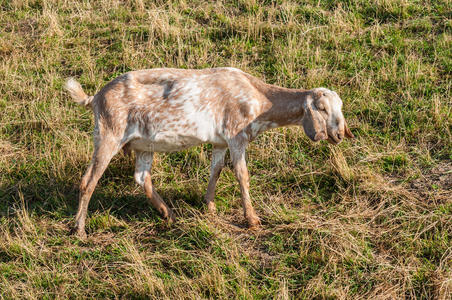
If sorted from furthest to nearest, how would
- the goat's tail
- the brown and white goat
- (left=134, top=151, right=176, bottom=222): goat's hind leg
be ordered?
1. (left=134, top=151, right=176, bottom=222): goat's hind leg
2. the goat's tail
3. the brown and white goat

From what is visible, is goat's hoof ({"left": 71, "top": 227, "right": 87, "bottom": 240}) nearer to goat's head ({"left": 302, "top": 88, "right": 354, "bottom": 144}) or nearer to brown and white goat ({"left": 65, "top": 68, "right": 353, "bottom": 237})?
brown and white goat ({"left": 65, "top": 68, "right": 353, "bottom": 237})

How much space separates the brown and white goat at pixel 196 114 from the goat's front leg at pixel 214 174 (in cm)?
37

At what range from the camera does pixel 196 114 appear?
5.50 m

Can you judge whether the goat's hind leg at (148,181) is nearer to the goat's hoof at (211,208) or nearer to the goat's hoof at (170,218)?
the goat's hoof at (170,218)

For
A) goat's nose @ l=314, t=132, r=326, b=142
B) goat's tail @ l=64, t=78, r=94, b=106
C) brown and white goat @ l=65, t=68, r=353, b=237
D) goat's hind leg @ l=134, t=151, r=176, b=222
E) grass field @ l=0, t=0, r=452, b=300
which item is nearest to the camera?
grass field @ l=0, t=0, r=452, b=300

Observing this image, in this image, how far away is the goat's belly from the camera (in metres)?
5.51

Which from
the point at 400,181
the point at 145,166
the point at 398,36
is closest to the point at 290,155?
the point at 400,181

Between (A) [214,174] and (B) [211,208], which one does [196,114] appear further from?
(B) [211,208]

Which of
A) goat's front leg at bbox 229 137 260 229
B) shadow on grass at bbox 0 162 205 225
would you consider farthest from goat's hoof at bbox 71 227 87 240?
goat's front leg at bbox 229 137 260 229

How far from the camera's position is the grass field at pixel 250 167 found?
502 cm

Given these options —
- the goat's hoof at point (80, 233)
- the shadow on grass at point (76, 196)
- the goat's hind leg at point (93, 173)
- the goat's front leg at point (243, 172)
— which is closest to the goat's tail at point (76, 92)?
the goat's hind leg at point (93, 173)

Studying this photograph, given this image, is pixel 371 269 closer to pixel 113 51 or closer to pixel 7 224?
pixel 7 224

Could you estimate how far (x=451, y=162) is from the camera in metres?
6.45

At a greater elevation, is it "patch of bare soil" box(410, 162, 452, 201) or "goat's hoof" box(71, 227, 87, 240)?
"patch of bare soil" box(410, 162, 452, 201)
